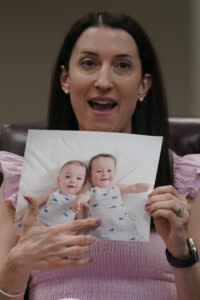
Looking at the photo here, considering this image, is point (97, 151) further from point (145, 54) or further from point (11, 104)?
point (11, 104)

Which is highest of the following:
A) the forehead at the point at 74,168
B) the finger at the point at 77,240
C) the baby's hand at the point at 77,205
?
the forehead at the point at 74,168

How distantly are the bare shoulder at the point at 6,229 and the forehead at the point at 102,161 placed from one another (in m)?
0.32

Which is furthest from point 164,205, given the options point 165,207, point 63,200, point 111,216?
point 63,200

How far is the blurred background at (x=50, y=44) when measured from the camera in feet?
9.48

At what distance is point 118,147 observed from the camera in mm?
1161

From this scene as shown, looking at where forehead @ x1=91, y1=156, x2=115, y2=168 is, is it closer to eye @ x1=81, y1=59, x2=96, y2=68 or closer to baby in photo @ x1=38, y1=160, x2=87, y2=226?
baby in photo @ x1=38, y1=160, x2=87, y2=226

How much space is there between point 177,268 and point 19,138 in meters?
0.73

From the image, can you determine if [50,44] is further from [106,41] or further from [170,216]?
[170,216]

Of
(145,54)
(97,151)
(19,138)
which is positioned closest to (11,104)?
(19,138)

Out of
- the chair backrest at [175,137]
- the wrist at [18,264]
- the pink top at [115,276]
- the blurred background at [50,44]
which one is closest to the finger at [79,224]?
the wrist at [18,264]

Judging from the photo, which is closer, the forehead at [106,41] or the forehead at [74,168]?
the forehead at [74,168]

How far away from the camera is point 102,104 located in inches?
52.7

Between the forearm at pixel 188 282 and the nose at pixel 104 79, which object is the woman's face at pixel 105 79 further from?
the forearm at pixel 188 282

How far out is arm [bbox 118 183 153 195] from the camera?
1.12 m
